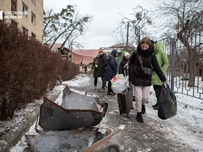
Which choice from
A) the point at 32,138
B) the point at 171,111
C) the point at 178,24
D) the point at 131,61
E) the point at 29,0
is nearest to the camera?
the point at 32,138

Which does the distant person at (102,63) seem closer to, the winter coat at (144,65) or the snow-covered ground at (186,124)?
the snow-covered ground at (186,124)

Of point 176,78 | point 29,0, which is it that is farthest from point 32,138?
point 29,0

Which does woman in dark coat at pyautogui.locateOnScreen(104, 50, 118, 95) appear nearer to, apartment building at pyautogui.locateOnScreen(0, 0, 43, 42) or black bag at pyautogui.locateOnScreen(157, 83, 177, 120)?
black bag at pyautogui.locateOnScreen(157, 83, 177, 120)

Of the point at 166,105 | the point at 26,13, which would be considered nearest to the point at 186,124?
the point at 166,105

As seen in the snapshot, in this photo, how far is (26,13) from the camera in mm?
19922

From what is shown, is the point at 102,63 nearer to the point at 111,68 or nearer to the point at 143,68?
the point at 111,68

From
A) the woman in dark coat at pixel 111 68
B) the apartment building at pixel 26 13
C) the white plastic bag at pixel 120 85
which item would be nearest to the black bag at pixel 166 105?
the white plastic bag at pixel 120 85

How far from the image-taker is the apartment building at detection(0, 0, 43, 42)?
1539cm

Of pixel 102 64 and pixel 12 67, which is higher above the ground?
pixel 102 64

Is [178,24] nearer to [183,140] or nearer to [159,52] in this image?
[159,52]

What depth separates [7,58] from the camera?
7.61 ft

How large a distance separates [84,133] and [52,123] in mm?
498

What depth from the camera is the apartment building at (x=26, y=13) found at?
15.4 m

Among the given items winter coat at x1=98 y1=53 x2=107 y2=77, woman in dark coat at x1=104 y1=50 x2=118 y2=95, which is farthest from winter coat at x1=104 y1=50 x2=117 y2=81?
winter coat at x1=98 y1=53 x2=107 y2=77
